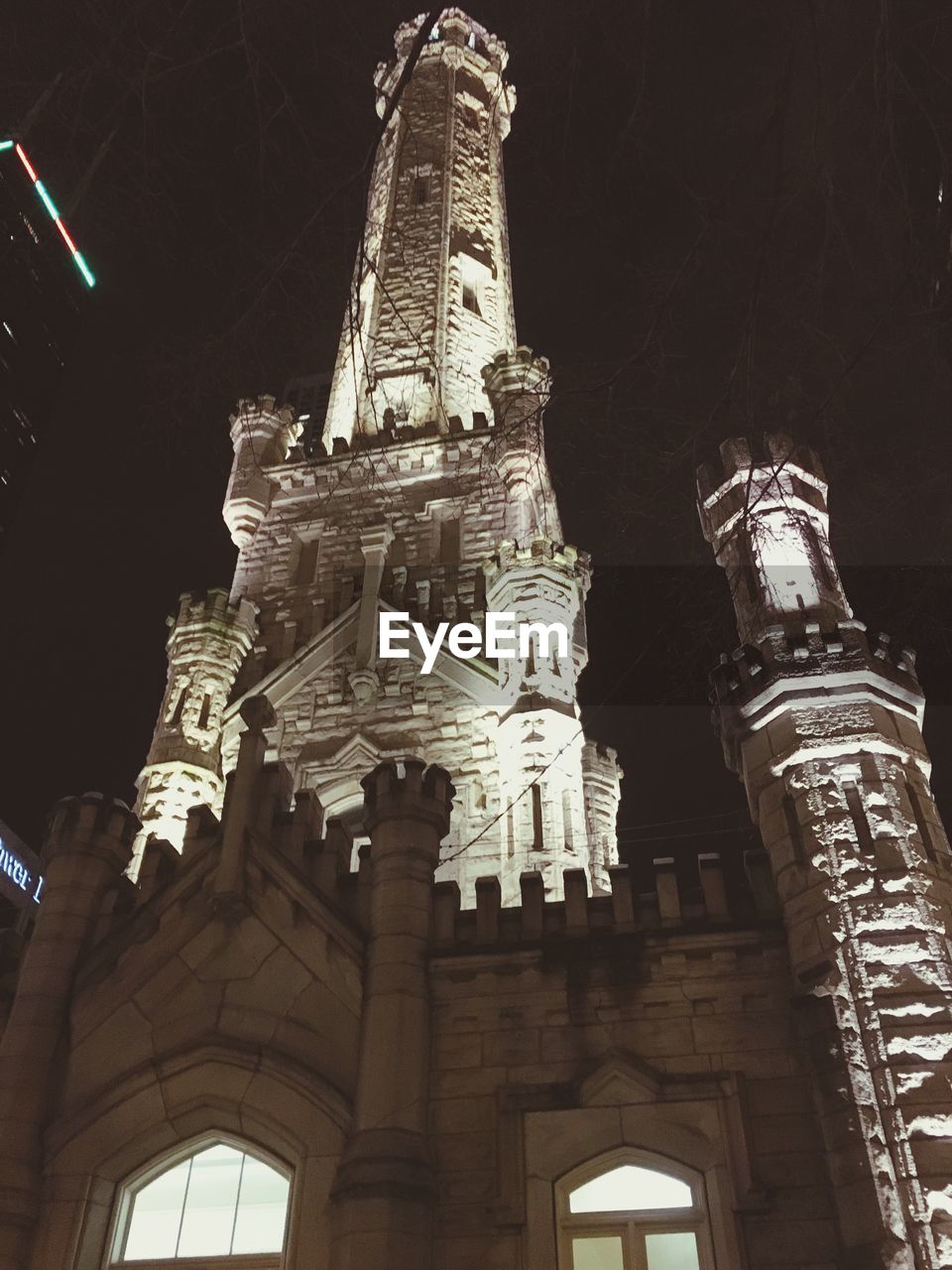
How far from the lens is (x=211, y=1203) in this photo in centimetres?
1077

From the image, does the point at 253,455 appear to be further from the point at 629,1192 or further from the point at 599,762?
the point at 629,1192

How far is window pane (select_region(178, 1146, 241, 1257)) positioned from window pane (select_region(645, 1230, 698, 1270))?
403 centimetres

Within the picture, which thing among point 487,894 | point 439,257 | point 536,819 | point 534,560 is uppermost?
point 439,257

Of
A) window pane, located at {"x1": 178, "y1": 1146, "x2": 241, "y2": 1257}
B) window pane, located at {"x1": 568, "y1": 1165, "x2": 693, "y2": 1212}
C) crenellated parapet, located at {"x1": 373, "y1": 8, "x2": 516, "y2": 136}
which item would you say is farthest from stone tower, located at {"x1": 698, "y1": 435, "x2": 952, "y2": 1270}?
crenellated parapet, located at {"x1": 373, "y1": 8, "x2": 516, "y2": 136}

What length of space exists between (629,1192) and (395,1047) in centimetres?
261

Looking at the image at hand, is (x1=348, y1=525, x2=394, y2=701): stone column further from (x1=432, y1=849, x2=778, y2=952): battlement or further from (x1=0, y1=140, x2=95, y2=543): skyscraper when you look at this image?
(x1=432, y1=849, x2=778, y2=952): battlement

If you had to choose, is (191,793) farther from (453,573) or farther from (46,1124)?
(46,1124)

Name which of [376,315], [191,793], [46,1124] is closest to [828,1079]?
[46,1124]

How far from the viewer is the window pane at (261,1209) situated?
1043 cm

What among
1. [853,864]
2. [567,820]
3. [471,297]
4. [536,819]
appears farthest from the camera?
[471,297]

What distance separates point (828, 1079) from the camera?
392 inches

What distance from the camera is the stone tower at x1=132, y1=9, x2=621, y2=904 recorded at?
1992 cm

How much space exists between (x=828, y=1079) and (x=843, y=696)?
14.1 ft

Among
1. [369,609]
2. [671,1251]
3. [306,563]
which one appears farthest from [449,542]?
[671,1251]
